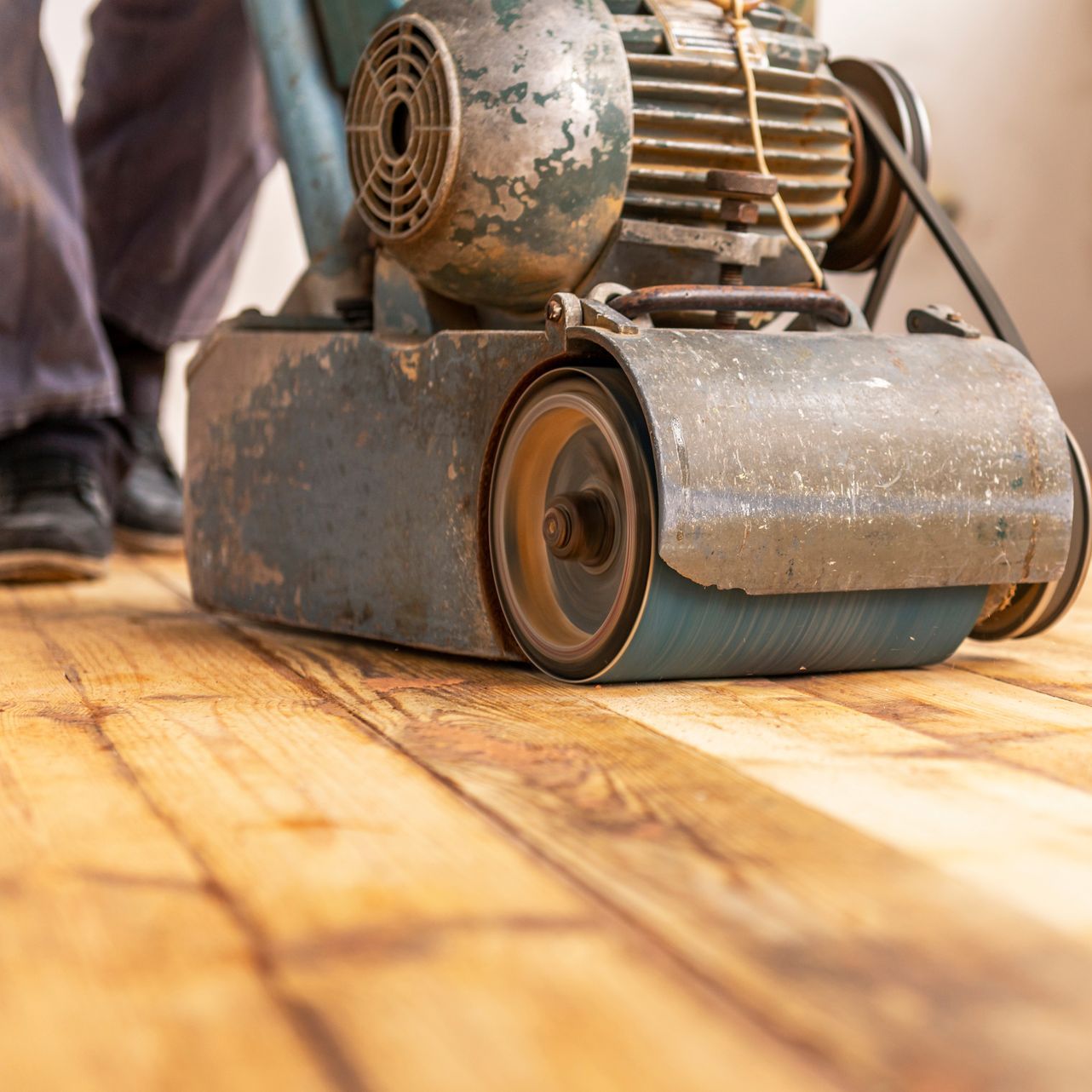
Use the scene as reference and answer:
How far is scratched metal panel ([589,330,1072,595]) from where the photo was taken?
1139 mm

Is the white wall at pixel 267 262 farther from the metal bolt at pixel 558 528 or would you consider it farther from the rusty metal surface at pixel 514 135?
the metal bolt at pixel 558 528

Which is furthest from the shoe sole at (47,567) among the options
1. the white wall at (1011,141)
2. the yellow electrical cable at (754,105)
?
the white wall at (1011,141)

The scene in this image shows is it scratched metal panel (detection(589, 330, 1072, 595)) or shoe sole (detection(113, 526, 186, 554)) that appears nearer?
scratched metal panel (detection(589, 330, 1072, 595))

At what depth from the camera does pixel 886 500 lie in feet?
3.92

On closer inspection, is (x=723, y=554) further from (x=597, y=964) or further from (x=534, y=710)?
(x=597, y=964)

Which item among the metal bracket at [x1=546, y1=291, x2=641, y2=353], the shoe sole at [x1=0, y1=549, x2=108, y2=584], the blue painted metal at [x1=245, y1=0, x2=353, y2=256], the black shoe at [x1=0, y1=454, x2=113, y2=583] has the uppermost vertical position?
the blue painted metal at [x1=245, y1=0, x2=353, y2=256]

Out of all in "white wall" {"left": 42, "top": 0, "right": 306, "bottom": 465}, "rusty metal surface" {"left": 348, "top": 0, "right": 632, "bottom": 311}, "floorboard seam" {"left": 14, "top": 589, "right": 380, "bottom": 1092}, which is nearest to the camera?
"floorboard seam" {"left": 14, "top": 589, "right": 380, "bottom": 1092}

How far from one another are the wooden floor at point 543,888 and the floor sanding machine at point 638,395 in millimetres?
99

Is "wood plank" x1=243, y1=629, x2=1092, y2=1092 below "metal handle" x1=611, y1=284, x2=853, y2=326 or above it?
below

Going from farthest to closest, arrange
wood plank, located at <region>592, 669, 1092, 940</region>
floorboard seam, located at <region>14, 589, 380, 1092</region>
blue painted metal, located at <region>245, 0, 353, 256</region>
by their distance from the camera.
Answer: blue painted metal, located at <region>245, 0, 353, 256</region>
wood plank, located at <region>592, 669, 1092, 940</region>
floorboard seam, located at <region>14, 589, 380, 1092</region>

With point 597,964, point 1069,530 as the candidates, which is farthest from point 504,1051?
point 1069,530

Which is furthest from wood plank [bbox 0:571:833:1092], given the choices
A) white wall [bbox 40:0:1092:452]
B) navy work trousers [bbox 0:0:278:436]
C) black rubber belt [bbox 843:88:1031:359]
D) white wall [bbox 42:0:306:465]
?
white wall [bbox 42:0:306:465]

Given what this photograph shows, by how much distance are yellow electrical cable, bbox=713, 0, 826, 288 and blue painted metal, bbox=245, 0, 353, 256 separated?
17.6 inches

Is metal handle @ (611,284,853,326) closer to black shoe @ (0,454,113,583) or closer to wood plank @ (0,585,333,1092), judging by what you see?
wood plank @ (0,585,333,1092)
